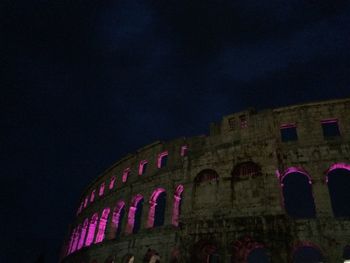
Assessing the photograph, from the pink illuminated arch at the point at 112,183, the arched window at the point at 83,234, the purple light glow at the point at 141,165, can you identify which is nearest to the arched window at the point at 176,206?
the purple light glow at the point at 141,165

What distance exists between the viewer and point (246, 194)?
15211 millimetres

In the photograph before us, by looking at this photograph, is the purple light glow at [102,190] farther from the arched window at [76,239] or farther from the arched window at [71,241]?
the arched window at [71,241]

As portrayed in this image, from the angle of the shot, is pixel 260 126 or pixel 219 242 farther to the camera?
pixel 260 126

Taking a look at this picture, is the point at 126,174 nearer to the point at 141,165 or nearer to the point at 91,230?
the point at 141,165

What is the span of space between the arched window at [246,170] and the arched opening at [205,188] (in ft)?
3.69

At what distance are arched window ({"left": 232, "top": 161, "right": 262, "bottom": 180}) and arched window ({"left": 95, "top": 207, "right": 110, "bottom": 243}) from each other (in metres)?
13.2

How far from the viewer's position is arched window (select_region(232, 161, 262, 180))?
1580 centimetres

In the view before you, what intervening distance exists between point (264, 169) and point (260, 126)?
2.80m

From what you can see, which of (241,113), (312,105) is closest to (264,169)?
(241,113)

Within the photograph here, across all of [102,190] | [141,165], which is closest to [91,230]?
[102,190]

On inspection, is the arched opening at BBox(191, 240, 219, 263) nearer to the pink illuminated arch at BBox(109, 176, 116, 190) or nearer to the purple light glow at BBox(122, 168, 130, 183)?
the purple light glow at BBox(122, 168, 130, 183)

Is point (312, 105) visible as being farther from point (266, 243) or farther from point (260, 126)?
point (266, 243)

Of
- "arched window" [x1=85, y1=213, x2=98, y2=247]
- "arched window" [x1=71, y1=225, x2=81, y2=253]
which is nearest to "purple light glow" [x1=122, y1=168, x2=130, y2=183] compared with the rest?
"arched window" [x1=85, y1=213, x2=98, y2=247]

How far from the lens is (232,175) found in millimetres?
16281
